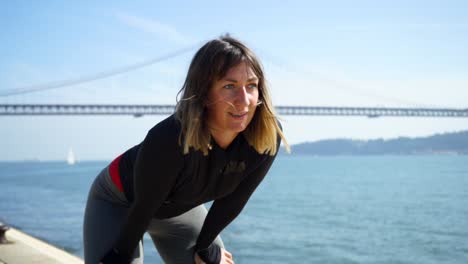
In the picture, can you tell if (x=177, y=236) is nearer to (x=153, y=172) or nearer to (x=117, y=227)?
(x=117, y=227)

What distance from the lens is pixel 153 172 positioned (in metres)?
1.50

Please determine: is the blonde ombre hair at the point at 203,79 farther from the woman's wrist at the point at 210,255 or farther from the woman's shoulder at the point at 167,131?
the woman's wrist at the point at 210,255

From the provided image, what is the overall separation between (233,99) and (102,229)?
68 cm

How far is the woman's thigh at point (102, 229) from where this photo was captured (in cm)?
175

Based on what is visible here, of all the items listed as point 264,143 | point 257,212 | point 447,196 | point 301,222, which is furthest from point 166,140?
point 447,196

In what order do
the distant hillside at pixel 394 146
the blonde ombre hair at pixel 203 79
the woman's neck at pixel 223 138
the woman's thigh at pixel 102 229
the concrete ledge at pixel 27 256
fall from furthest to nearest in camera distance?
1. the distant hillside at pixel 394 146
2. the concrete ledge at pixel 27 256
3. the woman's thigh at pixel 102 229
4. the woman's neck at pixel 223 138
5. the blonde ombre hair at pixel 203 79

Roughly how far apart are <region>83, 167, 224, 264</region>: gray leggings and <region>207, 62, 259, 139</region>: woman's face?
497 mm

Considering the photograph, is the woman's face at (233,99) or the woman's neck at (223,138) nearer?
the woman's face at (233,99)

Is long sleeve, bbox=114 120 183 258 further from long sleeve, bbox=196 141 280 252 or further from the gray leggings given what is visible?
long sleeve, bbox=196 141 280 252

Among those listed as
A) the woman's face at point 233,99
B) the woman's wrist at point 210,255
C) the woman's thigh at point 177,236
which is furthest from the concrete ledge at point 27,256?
the woman's face at point 233,99

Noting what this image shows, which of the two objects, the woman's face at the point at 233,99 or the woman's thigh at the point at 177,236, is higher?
the woman's face at the point at 233,99

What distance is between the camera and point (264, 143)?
1.66 meters

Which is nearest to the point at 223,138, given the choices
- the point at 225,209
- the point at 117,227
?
the point at 225,209

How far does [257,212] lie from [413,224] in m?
5.14
